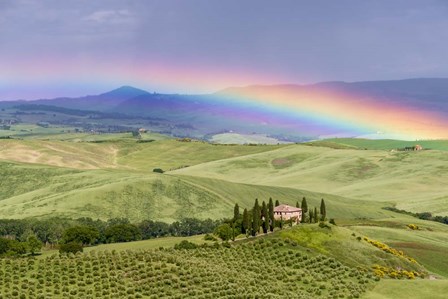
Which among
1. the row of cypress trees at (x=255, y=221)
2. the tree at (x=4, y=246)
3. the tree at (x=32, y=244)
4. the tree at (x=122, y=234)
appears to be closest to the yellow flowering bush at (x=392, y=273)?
the row of cypress trees at (x=255, y=221)

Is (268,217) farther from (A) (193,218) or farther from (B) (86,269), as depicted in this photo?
(A) (193,218)

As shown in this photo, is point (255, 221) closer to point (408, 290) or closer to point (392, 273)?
point (392, 273)

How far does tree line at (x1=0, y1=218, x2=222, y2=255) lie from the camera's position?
136 meters

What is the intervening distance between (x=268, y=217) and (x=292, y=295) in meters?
39.1

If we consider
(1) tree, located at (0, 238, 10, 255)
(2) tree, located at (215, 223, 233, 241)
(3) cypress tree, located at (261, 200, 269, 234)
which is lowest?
(1) tree, located at (0, 238, 10, 255)

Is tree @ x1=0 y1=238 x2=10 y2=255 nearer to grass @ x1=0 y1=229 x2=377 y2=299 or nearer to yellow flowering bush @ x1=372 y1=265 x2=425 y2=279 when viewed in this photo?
grass @ x1=0 y1=229 x2=377 y2=299

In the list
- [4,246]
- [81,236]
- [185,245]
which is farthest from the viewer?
[81,236]

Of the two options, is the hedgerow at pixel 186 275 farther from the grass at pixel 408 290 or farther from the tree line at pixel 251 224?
the tree line at pixel 251 224

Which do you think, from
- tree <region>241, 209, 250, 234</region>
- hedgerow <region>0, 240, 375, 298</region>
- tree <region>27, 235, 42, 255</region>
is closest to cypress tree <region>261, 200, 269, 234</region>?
tree <region>241, 209, 250, 234</region>

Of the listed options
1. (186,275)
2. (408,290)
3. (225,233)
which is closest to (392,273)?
(408,290)

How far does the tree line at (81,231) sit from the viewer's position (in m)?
136

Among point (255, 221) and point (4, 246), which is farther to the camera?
point (255, 221)

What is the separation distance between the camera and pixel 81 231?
450 ft

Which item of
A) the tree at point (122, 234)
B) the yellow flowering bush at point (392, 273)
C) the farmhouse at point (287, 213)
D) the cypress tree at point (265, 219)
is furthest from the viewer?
the farmhouse at point (287, 213)
